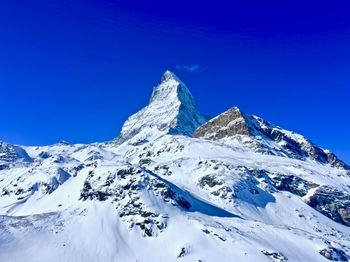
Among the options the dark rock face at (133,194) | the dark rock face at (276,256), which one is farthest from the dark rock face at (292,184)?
the dark rock face at (276,256)

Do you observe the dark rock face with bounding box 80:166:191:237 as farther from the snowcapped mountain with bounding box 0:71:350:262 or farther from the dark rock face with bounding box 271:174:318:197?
the dark rock face with bounding box 271:174:318:197

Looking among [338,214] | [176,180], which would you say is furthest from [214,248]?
[338,214]

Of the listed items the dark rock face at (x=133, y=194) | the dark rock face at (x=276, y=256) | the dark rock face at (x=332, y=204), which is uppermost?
the dark rock face at (x=332, y=204)

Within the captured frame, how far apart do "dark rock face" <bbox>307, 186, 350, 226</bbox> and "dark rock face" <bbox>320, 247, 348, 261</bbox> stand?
6276cm

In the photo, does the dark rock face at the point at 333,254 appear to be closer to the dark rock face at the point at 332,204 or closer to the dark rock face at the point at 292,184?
the dark rock face at the point at 332,204

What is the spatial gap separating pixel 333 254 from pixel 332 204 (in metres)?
70.1

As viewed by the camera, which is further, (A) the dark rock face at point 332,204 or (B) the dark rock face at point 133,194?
(A) the dark rock face at point 332,204

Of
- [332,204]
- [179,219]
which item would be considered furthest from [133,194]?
[332,204]

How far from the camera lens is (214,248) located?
3551 inches

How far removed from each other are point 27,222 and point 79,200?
20381 millimetres

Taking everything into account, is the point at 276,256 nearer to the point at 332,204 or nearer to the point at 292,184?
the point at 332,204

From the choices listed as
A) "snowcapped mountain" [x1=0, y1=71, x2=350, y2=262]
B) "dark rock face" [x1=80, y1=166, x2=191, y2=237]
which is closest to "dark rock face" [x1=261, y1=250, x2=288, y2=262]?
"snowcapped mountain" [x1=0, y1=71, x2=350, y2=262]

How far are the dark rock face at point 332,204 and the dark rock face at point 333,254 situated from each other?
62.8 m

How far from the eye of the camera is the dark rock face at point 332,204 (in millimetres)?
162375
